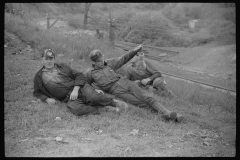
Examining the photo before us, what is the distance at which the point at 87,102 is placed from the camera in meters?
5.44

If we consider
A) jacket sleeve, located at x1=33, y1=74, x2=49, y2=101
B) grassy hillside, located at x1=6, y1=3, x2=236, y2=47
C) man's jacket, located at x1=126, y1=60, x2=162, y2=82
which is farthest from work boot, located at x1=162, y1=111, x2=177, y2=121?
grassy hillside, located at x1=6, y1=3, x2=236, y2=47

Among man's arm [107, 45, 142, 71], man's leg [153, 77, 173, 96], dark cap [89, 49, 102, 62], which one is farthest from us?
man's leg [153, 77, 173, 96]

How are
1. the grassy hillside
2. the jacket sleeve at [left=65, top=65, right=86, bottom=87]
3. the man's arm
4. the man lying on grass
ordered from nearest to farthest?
1. the man lying on grass
2. the jacket sleeve at [left=65, top=65, right=86, bottom=87]
3. the man's arm
4. the grassy hillside

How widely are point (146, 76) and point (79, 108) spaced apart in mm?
2673

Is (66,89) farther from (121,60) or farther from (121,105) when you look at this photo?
(121,60)

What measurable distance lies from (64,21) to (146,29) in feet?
31.8

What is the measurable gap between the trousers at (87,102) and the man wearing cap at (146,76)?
5.88 ft

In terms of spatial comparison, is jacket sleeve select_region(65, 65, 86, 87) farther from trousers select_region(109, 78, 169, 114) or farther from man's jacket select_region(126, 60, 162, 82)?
man's jacket select_region(126, 60, 162, 82)

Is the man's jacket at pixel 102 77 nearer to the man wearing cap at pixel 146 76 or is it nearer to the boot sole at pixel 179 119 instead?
the man wearing cap at pixel 146 76

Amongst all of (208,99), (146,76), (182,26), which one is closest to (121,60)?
(146,76)

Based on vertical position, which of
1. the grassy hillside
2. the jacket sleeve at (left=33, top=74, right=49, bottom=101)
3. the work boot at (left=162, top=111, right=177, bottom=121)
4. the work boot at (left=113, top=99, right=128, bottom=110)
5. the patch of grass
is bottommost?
the patch of grass

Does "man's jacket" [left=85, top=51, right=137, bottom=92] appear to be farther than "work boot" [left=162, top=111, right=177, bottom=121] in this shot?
Yes

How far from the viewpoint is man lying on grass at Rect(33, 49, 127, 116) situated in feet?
17.6

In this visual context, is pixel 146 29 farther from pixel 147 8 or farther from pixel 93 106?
pixel 93 106
